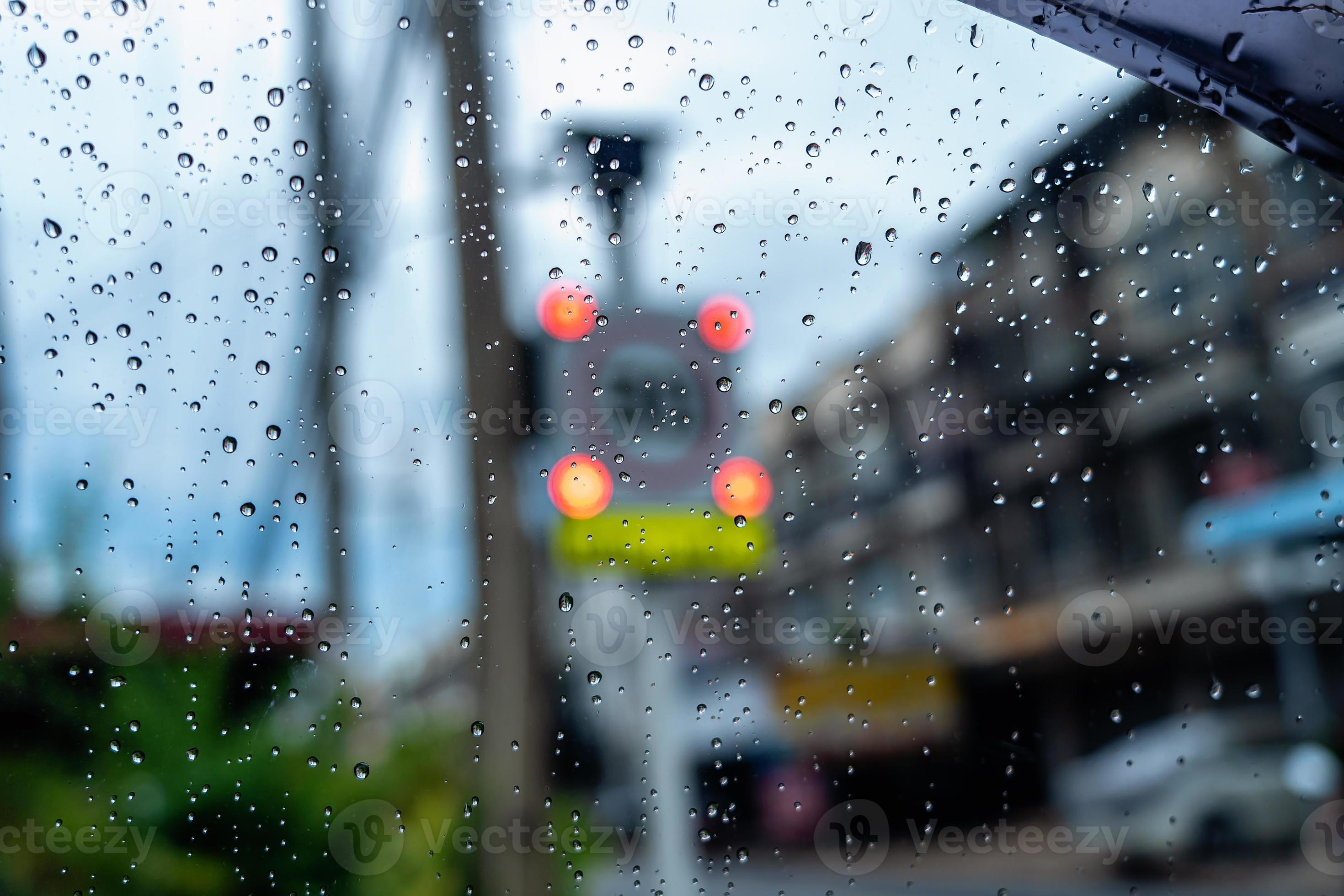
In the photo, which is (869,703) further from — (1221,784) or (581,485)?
(1221,784)

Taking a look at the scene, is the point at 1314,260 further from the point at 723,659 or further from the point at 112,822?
the point at 112,822

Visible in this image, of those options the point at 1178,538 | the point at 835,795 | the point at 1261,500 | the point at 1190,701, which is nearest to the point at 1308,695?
the point at 1178,538

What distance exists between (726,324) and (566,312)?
0.30 meters

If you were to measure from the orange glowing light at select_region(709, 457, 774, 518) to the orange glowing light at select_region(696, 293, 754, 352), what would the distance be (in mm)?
212

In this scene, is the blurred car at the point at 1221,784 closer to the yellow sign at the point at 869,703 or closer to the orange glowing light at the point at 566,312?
the yellow sign at the point at 869,703

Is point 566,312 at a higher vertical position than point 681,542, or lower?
higher

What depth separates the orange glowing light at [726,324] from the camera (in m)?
1.76

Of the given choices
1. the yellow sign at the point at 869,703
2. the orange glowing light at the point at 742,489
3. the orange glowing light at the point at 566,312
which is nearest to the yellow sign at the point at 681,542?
the orange glowing light at the point at 742,489

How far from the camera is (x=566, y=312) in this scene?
1.80 metres

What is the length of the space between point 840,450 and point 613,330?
470mm

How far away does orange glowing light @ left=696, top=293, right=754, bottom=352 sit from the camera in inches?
69.4

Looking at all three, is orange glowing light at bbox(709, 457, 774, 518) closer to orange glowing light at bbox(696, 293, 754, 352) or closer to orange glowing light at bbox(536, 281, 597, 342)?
orange glowing light at bbox(696, 293, 754, 352)

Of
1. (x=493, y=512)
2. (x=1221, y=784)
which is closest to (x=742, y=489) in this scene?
(x=493, y=512)

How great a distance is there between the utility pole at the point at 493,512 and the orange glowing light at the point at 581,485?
19cm
